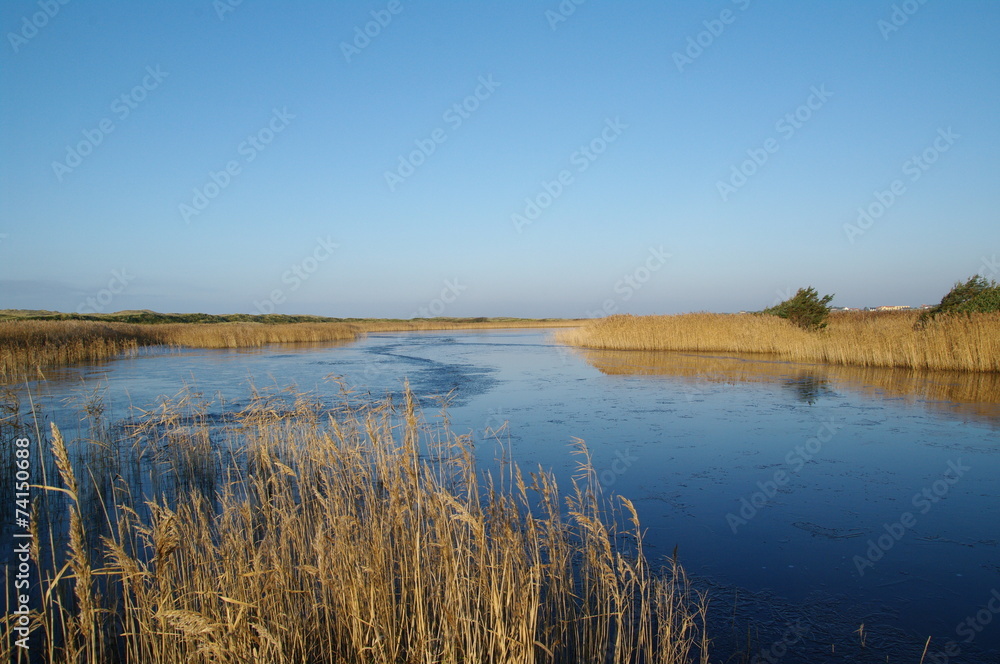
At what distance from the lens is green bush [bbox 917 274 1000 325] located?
17.2 m

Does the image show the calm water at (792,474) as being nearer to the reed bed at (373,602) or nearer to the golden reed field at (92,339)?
the reed bed at (373,602)

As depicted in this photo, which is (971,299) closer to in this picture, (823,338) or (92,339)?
(823,338)

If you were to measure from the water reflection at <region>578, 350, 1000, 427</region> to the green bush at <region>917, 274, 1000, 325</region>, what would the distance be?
360 centimetres

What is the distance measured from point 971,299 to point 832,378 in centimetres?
726

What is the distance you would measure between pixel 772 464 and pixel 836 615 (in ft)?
12.2

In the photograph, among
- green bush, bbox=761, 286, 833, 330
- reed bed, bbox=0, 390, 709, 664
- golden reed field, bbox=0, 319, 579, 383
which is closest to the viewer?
reed bed, bbox=0, 390, 709, 664

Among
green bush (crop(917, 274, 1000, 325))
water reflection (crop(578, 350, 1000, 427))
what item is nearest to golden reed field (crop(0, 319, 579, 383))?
water reflection (crop(578, 350, 1000, 427))

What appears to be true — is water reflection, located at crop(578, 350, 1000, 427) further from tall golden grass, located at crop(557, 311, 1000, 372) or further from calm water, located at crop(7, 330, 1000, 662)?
tall golden grass, located at crop(557, 311, 1000, 372)

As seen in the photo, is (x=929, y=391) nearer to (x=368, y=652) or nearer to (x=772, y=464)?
(x=772, y=464)

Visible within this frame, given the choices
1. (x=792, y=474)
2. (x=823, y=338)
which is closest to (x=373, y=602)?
(x=792, y=474)

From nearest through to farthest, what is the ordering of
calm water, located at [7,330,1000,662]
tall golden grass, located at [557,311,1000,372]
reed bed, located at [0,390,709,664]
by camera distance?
reed bed, located at [0,390,709,664] < calm water, located at [7,330,1000,662] < tall golden grass, located at [557,311,1000,372]

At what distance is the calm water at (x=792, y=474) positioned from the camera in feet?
11.9

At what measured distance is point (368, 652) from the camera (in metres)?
2.88

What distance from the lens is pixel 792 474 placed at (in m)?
6.64
